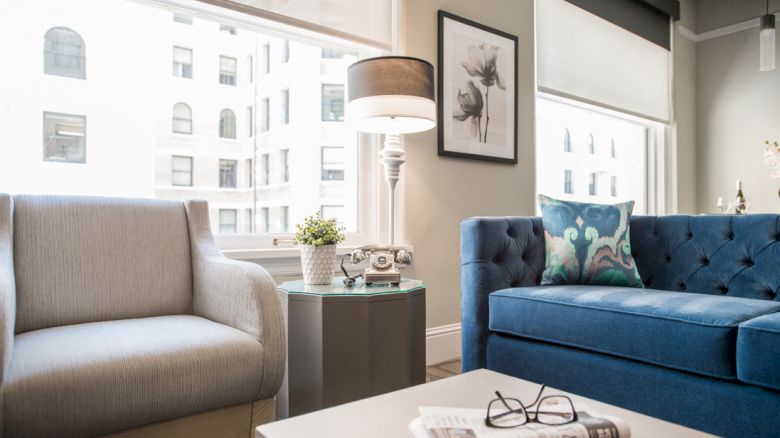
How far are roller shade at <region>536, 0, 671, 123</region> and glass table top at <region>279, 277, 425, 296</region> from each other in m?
2.21

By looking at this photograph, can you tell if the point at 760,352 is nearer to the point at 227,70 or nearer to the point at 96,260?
the point at 96,260

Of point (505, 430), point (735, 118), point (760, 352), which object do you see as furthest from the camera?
point (735, 118)

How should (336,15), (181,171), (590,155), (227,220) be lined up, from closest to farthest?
1. (181,171)
2. (227,220)
3. (336,15)
4. (590,155)

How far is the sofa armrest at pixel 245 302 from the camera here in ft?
4.66

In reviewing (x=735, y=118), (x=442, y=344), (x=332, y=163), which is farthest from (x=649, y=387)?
(x=735, y=118)

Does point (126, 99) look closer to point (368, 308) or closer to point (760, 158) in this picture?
point (368, 308)

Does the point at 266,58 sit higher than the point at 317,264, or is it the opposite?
the point at 266,58

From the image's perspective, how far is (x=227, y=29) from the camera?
2242 mm

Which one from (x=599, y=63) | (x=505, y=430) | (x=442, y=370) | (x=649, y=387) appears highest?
(x=599, y=63)

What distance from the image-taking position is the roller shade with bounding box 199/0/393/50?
2197mm

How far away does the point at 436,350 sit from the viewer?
2.75 m

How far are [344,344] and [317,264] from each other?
347 mm

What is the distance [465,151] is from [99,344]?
218 cm

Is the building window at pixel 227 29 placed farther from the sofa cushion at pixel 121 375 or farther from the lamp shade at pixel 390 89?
the sofa cushion at pixel 121 375
